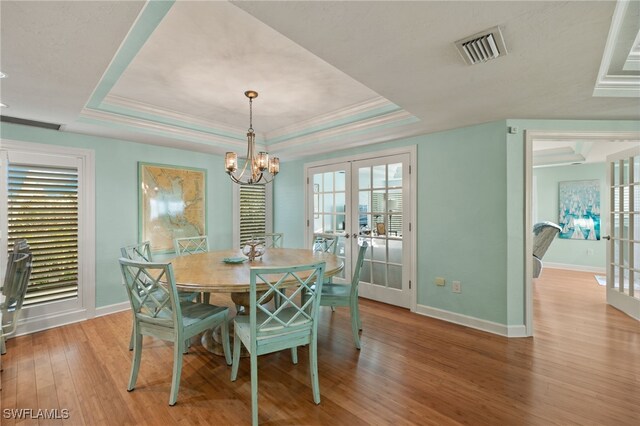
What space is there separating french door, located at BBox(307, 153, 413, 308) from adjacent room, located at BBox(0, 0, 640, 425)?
0.03 meters

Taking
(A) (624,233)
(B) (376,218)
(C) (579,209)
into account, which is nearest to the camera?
(A) (624,233)

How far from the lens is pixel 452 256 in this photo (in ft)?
10.6

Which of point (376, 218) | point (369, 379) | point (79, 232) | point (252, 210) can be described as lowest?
point (369, 379)

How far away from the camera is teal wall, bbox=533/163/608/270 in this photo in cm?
552

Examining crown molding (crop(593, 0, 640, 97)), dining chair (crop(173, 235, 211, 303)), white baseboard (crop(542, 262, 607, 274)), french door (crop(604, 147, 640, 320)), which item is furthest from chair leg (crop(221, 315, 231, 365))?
white baseboard (crop(542, 262, 607, 274))

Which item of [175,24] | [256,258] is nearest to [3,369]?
[256,258]

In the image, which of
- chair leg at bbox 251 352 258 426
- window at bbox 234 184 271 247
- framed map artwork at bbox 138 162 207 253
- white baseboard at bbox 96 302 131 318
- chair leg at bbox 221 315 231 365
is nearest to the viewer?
chair leg at bbox 251 352 258 426

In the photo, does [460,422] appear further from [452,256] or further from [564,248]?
[564,248]

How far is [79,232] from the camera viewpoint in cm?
325

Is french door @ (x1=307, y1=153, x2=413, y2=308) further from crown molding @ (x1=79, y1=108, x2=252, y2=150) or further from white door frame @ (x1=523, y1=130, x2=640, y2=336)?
crown molding @ (x1=79, y1=108, x2=252, y2=150)

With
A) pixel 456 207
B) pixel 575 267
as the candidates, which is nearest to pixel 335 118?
pixel 456 207

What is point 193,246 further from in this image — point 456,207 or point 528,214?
point 528,214

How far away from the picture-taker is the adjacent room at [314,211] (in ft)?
5.42

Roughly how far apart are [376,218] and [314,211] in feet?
3.81
